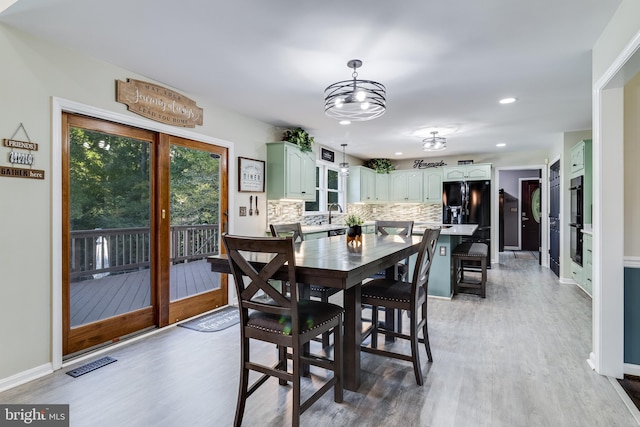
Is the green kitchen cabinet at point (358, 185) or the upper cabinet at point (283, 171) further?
the green kitchen cabinet at point (358, 185)

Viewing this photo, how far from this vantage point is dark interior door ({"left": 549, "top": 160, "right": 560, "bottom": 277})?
19.1 ft

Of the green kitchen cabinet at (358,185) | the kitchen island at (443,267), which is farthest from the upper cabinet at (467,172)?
the kitchen island at (443,267)

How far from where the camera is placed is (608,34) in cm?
228

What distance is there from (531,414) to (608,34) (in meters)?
2.48

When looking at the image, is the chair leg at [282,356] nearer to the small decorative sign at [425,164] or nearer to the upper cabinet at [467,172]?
the upper cabinet at [467,172]

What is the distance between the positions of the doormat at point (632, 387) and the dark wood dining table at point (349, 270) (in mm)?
1614

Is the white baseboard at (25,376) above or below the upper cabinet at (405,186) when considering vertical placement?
below

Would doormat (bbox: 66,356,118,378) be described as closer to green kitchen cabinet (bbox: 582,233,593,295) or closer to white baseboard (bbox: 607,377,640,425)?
white baseboard (bbox: 607,377,640,425)

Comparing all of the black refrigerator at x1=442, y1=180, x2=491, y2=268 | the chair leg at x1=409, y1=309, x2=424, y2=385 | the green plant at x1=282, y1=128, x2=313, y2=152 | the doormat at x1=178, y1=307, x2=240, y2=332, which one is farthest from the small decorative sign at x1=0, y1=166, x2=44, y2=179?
the black refrigerator at x1=442, y1=180, x2=491, y2=268

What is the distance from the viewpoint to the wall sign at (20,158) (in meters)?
2.30

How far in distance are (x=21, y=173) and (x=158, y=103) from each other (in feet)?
4.36

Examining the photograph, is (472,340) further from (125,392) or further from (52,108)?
(52,108)

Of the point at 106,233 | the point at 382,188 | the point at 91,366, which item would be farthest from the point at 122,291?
the point at 382,188

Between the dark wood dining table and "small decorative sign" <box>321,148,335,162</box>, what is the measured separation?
4034 mm
